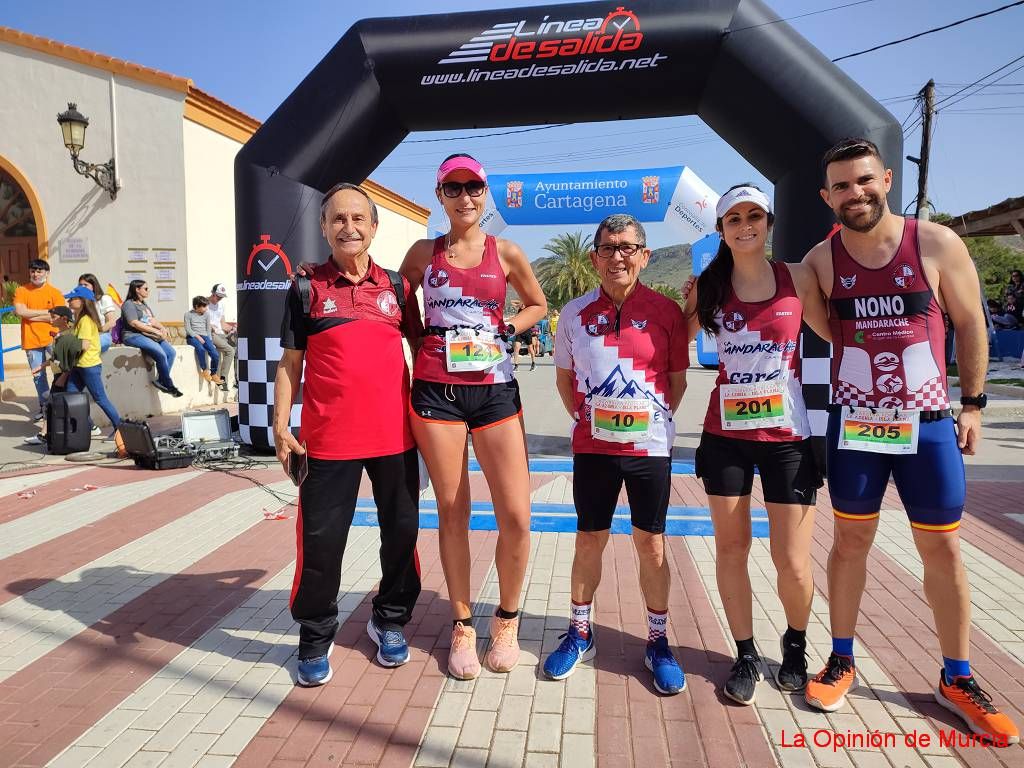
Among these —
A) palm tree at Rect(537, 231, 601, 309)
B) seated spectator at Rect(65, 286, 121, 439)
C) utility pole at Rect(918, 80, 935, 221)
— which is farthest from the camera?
palm tree at Rect(537, 231, 601, 309)

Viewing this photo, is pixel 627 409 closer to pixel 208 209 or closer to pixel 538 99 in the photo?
A: pixel 538 99

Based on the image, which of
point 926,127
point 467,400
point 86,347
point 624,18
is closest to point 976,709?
point 467,400

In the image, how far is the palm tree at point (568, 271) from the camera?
47.2 m

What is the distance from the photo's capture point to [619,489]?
8.69 feet

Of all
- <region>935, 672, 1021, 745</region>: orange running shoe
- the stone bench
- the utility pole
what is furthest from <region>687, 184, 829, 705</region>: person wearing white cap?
the utility pole

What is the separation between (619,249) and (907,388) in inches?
47.1

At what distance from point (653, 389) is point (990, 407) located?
10.4 metres

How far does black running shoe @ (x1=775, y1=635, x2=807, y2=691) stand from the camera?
2580 mm

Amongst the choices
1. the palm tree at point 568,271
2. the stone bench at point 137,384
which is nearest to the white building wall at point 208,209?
the stone bench at point 137,384

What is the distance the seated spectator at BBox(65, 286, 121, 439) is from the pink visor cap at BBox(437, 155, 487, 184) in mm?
6309

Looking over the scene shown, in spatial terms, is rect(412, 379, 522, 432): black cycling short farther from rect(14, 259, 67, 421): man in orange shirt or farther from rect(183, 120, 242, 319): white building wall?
rect(183, 120, 242, 319): white building wall

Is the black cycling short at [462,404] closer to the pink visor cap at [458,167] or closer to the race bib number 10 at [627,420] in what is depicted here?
the race bib number 10 at [627,420]

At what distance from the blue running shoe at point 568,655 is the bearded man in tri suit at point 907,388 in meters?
0.90

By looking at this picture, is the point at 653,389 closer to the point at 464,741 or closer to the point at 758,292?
the point at 758,292
